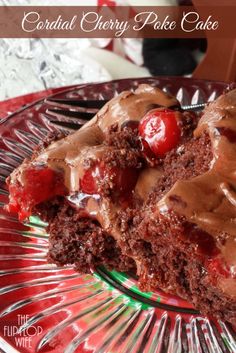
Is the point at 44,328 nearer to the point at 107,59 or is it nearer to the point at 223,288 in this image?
the point at 223,288

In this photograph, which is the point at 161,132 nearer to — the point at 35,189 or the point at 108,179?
the point at 108,179

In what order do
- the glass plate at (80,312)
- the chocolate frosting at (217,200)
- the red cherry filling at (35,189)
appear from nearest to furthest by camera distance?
1. the chocolate frosting at (217,200)
2. the glass plate at (80,312)
3. the red cherry filling at (35,189)

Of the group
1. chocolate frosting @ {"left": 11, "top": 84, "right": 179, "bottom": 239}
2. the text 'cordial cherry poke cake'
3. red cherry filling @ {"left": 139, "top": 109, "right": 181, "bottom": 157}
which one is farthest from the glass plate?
red cherry filling @ {"left": 139, "top": 109, "right": 181, "bottom": 157}

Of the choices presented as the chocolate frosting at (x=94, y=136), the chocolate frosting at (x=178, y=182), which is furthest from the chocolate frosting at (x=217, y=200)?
the chocolate frosting at (x=94, y=136)

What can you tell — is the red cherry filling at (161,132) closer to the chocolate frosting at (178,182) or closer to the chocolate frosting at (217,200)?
the chocolate frosting at (178,182)

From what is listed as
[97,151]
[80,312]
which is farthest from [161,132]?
[80,312]

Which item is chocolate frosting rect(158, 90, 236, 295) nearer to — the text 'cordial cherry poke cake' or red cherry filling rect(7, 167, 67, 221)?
the text 'cordial cherry poke cake'

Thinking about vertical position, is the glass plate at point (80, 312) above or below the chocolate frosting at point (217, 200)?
below
